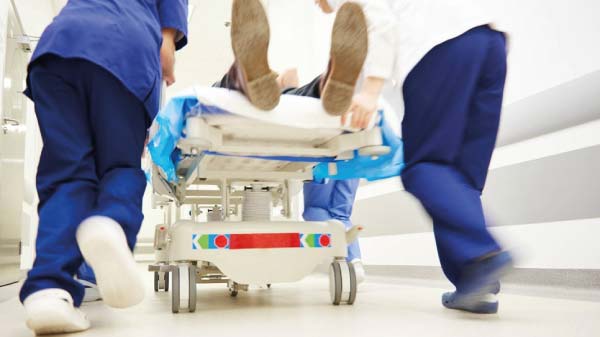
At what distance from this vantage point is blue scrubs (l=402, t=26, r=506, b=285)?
108 cm

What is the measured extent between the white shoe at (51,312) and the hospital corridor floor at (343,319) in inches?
1.7

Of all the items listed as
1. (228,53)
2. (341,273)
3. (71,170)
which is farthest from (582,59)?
(228,53)

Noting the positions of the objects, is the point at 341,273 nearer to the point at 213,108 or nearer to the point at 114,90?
the point at 213,108

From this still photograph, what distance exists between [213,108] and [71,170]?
344 millimetres

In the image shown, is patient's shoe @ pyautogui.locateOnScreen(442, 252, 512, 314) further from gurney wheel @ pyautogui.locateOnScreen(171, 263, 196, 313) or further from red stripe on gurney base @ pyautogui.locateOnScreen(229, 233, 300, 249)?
gurney wheel @ pyautogui.locateOnScreen(171, 263, 196, 313)

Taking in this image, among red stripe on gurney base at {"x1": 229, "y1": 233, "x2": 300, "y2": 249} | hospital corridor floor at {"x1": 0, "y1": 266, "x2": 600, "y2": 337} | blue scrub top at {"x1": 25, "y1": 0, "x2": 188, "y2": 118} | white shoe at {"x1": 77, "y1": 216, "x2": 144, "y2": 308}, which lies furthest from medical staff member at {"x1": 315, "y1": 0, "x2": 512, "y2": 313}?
white shoe at {"x1": 77, "y1": 216, "x2": 144, "y2": 308}

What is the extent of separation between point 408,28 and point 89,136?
0.84 meters

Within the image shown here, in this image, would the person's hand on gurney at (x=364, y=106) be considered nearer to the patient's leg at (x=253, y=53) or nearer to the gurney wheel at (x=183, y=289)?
the patient's leg at (x=253, y=53)

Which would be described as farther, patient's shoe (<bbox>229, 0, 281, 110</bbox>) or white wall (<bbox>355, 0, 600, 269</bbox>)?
white wall (<bbox>355, 0, 600, 269</bbox>)

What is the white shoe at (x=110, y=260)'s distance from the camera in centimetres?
93

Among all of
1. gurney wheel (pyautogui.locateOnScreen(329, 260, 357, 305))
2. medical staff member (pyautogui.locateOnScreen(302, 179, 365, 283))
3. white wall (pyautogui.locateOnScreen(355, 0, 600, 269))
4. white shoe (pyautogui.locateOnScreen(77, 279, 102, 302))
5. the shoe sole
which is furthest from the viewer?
medical staff member (pyautogui.locateOnScreen(302, 179, 365, 283))

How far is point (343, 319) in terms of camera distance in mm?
1145

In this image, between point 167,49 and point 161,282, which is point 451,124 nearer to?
point 167,49

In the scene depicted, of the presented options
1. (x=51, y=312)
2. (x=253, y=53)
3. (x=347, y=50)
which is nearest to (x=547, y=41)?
(x=347, y=50)
